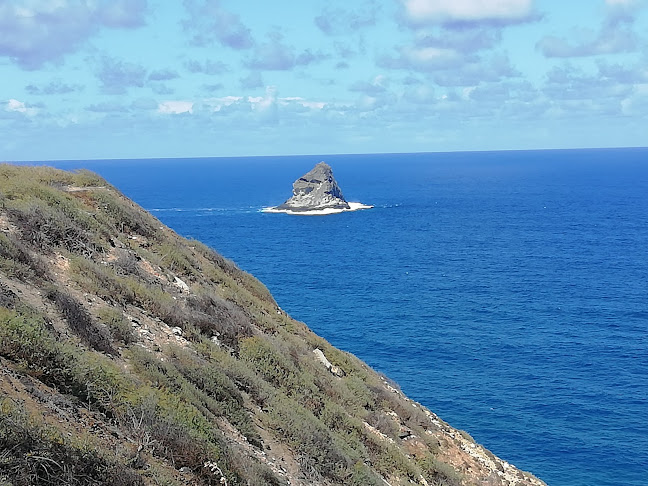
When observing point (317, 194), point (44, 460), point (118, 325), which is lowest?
point (317, 194)

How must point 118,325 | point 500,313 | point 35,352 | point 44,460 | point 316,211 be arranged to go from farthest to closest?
point 316,211
point 500,313
point 118,325
point 35,352
point 44,460

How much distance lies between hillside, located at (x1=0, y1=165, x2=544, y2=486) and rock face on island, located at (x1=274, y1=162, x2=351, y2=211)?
133520mm

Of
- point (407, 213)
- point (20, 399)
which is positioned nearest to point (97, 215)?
point (20, 399)

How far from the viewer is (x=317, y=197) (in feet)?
526

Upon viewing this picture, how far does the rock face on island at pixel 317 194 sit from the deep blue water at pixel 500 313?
71.1ft

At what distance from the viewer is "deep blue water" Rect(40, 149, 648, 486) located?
40625 mm

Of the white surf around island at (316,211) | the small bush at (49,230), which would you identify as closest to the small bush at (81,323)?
the small bush at (49,230)

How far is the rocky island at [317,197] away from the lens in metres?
158

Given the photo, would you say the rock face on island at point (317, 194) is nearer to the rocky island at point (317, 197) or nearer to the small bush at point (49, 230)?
the rocky island at point (317, 197)

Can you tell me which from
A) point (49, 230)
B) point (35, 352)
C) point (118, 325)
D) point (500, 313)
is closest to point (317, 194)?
point (500, 313)

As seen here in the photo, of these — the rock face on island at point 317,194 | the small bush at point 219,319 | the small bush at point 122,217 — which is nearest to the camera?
the small bush at point 219,319

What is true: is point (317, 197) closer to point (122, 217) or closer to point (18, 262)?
point (122, 217)

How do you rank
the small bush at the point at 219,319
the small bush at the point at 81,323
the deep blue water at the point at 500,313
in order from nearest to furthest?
1. the small bush at the point at 81,323
2. the small bush at the point at 219,319
3. the deep blue water at the point at 500,313

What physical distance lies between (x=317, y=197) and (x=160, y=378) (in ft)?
487
